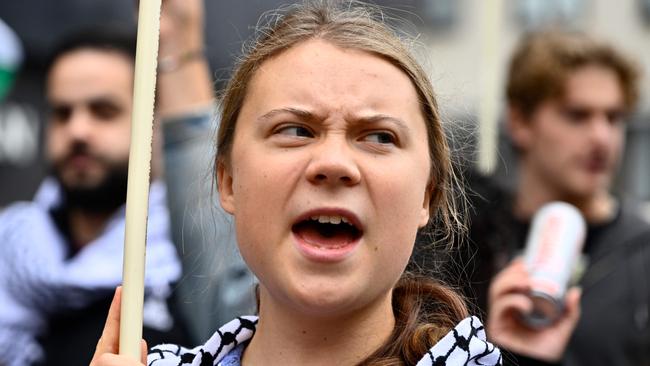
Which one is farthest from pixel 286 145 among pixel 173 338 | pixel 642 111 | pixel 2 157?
pixel 642 111

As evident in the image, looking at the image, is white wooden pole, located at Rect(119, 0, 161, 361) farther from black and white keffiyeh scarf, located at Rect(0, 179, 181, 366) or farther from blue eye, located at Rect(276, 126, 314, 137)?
black and white keffiyeh scarf, located at Rect(0, 179, 181, 366)

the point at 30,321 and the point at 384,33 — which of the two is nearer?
the point at 384,33

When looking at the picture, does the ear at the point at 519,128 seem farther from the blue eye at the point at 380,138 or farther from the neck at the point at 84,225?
the blue eye at the point at 380,138

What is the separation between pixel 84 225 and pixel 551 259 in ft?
3.98

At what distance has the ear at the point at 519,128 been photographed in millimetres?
3209

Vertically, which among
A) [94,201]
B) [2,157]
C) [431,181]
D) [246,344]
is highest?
[2,157]

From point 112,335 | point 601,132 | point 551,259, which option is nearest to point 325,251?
point 112,335

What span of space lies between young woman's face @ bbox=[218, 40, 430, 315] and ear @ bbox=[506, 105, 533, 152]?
Result: 1.86 metres

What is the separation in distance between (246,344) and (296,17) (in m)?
0.37

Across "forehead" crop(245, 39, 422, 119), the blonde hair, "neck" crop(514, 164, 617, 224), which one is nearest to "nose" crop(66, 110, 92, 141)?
"neck" crop(514, 164, 617, 224)

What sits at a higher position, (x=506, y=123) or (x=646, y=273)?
(x=506, y=123)

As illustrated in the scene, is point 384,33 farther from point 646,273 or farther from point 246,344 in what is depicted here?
point 646,273

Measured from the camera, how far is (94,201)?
10.0 ft

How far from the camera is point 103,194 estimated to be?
10.1 ft
